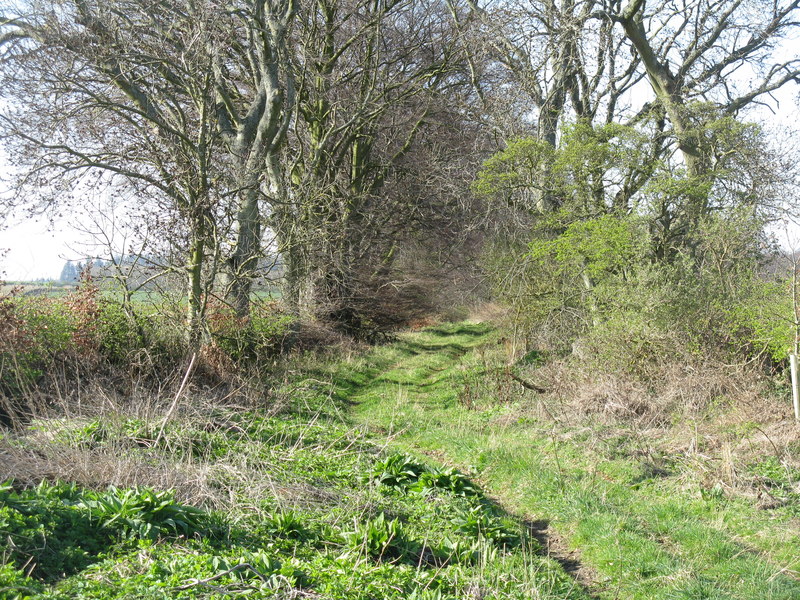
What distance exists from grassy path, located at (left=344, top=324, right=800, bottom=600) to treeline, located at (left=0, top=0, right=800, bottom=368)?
10.3ft

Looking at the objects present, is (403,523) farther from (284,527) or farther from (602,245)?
(602,245)

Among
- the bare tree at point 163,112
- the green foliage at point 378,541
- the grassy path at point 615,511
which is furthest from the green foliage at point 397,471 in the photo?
the bare tree at point 163,112

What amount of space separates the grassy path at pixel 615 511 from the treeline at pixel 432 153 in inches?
124

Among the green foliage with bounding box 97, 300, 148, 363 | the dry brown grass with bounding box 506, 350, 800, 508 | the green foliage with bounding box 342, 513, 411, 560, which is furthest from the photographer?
the green foliage with bounding box 97, 300, 148, 363

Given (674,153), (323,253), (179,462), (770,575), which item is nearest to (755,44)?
(674,153)

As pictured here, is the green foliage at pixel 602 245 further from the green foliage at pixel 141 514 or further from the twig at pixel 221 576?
the twig at pixel 221 576

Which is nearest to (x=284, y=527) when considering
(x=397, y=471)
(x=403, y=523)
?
(x=403, y=523)

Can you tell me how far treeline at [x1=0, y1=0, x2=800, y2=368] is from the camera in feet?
36.7

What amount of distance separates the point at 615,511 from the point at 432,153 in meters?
15.0

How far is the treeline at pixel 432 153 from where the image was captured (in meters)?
11.2

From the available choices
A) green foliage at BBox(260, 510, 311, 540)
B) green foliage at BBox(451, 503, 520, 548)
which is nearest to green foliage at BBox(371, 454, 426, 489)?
green foliage at BBox(451, 503, 520, 548)

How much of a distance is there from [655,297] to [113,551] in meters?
8.89

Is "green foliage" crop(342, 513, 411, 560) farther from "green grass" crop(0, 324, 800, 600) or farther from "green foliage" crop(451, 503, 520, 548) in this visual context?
"green foliage" crop(451, 503, 520, 548)

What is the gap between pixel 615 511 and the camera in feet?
21.2
